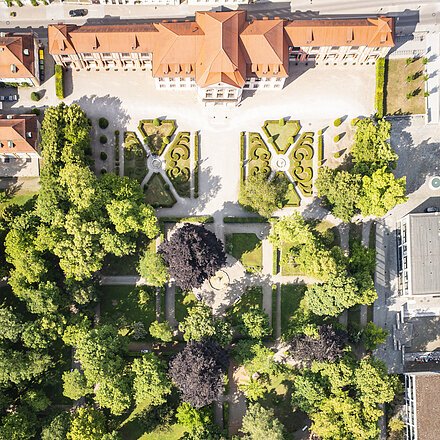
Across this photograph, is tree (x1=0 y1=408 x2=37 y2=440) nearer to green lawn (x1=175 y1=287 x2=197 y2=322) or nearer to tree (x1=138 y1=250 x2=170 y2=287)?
green lawn (x1=175 y1=287 x2=197 y2=322)

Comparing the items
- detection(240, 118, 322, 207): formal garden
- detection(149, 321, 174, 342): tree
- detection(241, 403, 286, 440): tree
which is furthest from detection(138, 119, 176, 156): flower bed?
detection(241, 403, 286, 440): tree

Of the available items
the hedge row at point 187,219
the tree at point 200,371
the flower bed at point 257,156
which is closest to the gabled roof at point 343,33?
the flower bed at point 257,156

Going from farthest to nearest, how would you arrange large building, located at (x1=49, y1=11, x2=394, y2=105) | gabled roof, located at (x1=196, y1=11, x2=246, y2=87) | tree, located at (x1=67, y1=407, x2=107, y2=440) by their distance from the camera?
1. large building, located at (x1=49, y1=11, x2=394, y2=105)
2. gabled roof, located at (x1=196, y1=11, x2=246, y2=87)
3. tree, located at (x1=67, y1=407, x2=107, y2=440)

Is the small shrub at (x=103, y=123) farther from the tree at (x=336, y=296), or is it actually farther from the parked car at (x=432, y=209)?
the parked car at (x=432, y=209)

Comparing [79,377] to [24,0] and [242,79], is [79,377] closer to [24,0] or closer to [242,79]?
[242,79]

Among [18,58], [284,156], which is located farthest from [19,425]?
[284,156]
